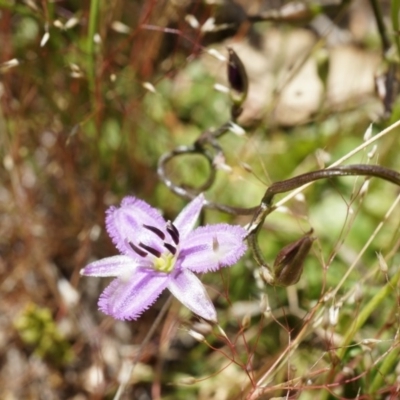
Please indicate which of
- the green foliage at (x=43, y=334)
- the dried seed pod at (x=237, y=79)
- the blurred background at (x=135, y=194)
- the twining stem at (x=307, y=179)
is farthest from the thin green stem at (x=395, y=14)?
the green foliage at (x=43, y=334)

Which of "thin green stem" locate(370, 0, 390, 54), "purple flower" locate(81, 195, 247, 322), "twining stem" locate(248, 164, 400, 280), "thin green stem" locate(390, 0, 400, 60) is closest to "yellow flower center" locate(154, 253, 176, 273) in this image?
"purple flower" locate(81, 195, 247, 322)

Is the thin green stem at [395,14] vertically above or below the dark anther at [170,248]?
above

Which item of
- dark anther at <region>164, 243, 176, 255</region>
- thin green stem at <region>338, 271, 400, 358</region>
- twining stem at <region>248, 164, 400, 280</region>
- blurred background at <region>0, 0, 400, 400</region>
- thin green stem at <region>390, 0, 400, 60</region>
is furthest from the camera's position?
blurred background at <region>0, 0, 400, 400</region>

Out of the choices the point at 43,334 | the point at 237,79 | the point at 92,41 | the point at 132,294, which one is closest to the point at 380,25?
the point at 237,79

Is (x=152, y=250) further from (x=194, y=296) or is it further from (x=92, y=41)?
(x=92, y=41)

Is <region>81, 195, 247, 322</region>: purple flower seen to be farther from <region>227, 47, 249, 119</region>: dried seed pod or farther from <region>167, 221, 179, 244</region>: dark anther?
<region>227, 47, 249, 119</region>: dried seed pod

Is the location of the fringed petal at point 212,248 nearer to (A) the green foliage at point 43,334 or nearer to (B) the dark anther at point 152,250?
(B) the dark anther at point 152,250

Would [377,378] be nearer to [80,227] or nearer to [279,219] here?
[279,219]
